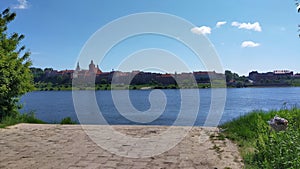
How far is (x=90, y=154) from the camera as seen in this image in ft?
13.4

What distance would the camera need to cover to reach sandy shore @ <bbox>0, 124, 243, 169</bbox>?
355 cm

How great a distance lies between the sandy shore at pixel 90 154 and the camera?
3.55m

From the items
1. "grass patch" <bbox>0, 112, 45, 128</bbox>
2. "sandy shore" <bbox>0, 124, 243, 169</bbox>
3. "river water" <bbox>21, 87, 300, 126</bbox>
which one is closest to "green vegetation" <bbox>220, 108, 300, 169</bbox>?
"sandy shore" <bbox>0, 124, 243, 169</bbox>

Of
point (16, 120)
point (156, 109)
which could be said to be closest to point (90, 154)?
point (16, 120)

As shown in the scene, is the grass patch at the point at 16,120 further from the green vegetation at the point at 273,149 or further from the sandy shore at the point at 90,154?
the green vegetation at the point at 273,149

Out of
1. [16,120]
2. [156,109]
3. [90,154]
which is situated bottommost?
[156,109]

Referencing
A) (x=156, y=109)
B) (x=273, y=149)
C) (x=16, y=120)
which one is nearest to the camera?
(x=273, y=149)

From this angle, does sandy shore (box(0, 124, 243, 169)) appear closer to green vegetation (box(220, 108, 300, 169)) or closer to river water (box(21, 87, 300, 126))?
green vegetation (box(220, 108, 300, 169))

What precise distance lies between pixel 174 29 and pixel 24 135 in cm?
399

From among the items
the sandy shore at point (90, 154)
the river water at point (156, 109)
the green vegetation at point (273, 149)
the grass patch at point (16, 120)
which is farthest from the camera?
the river water at point (156, 109)

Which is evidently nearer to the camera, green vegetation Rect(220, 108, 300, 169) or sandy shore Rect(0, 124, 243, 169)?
green vegetation Rect(220, 108, 300, 169)

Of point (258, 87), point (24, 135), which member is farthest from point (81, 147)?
point (258, 87)

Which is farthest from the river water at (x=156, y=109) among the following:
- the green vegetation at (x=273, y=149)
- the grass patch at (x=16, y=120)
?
the green vegetation at (x=273, y=149)

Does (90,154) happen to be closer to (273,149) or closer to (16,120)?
(273,149)
